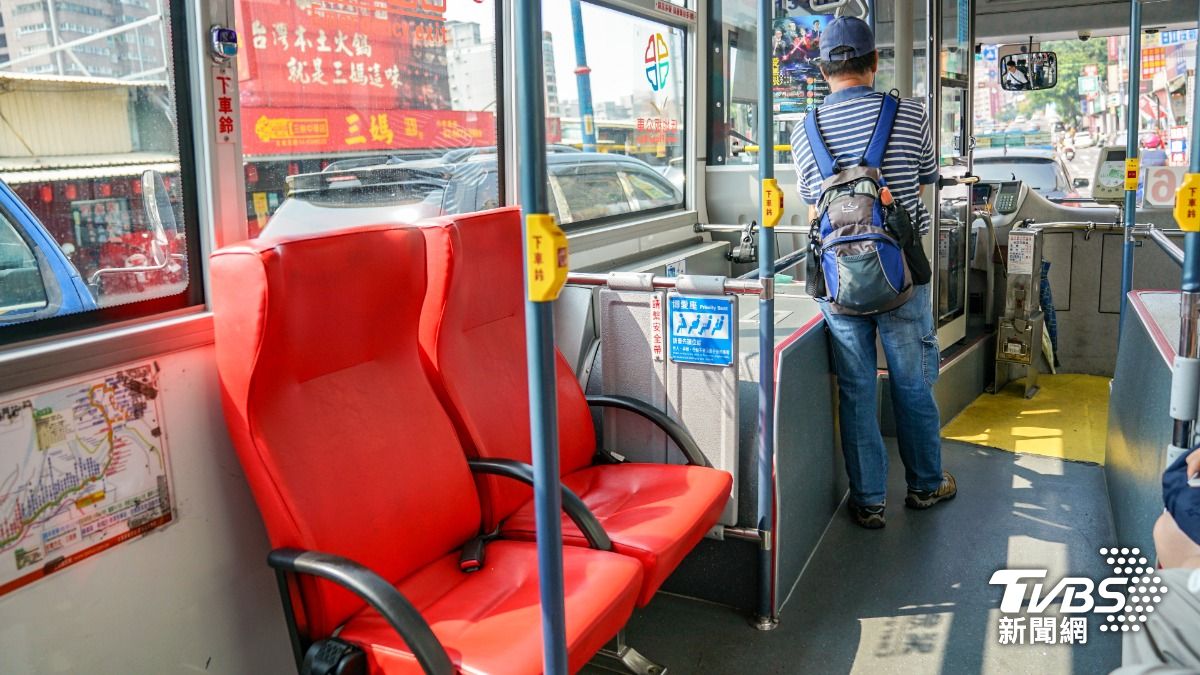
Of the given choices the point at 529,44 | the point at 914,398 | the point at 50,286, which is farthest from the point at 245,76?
the point at 914,398

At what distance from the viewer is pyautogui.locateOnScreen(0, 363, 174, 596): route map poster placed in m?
1.71

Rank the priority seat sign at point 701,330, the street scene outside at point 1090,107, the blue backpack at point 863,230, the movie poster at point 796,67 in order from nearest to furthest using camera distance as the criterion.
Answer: the priority seat sign at point 701,330, the blue backpack at point 863,230, the movie poster at point 796,67, the street scene outside at point 1090,107

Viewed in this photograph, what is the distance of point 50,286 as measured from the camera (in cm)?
187

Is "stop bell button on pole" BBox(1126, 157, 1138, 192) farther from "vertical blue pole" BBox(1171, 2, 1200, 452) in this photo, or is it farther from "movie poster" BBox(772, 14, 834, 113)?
"vertical blue pole" BBox(1171, 2, 1200, 452)

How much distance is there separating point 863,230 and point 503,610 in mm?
1671

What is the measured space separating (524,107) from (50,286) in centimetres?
110

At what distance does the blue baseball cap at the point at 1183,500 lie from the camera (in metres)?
1.56

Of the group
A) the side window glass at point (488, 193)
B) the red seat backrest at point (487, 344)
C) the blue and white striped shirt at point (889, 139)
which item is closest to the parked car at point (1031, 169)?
the blue and white striped shirt at point (889, 139)

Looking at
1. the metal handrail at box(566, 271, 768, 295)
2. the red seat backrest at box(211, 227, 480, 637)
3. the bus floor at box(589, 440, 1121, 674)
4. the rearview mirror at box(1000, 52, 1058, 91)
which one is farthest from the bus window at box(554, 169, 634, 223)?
the rearview mirror at box(1000, 52, 1058, 91)

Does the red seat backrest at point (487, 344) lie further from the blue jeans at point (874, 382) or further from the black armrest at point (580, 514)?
the blue jeans at point (874, 382)

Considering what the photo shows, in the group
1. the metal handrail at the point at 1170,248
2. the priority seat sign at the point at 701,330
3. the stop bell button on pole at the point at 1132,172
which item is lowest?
the priority seat sign at the point at 701,330

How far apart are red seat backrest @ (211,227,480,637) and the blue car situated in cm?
27

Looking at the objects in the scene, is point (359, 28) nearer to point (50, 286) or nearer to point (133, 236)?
point (133, 236)

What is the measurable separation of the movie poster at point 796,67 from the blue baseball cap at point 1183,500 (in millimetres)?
3306
